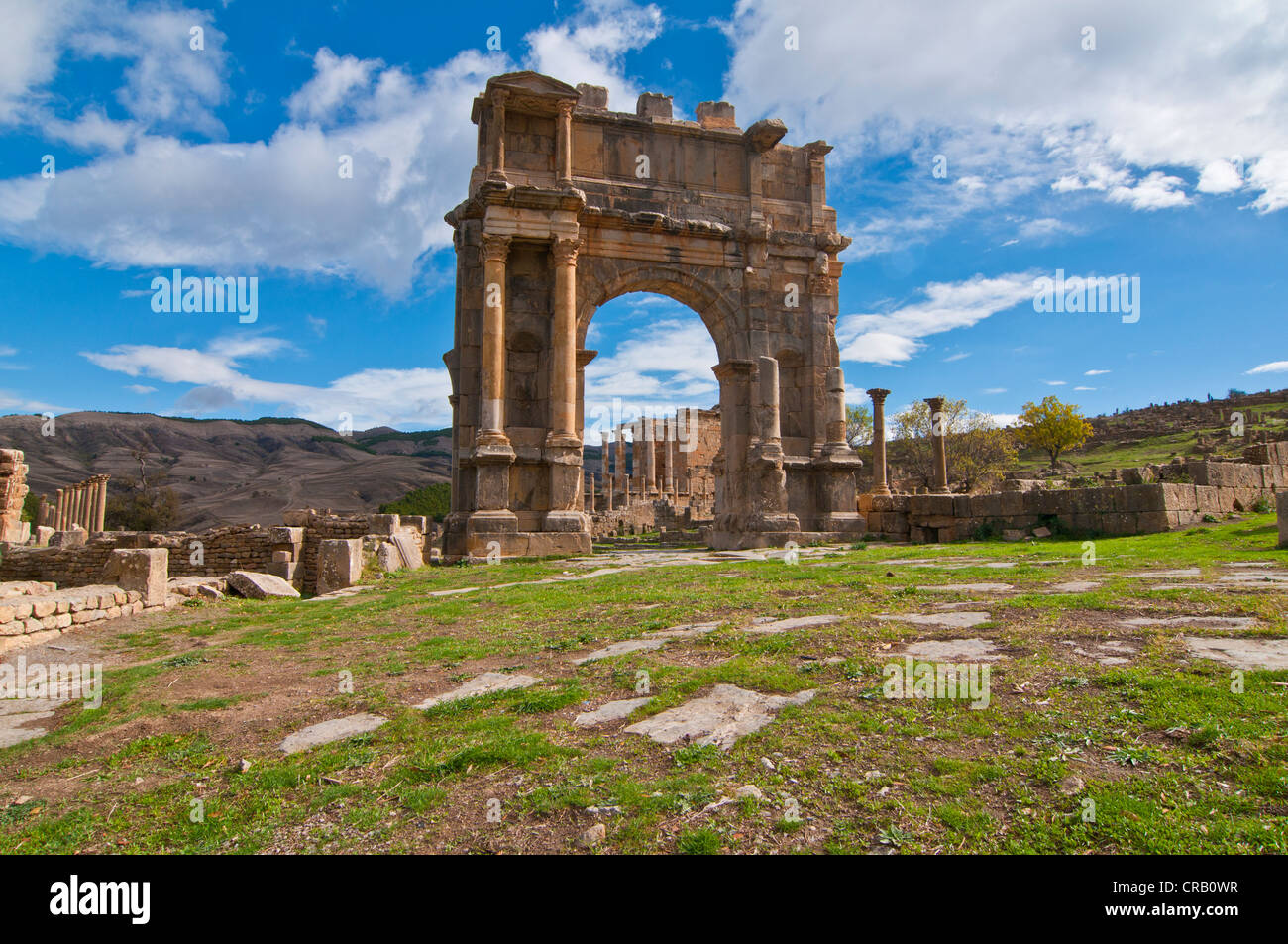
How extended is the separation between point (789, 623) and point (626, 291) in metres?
13.3

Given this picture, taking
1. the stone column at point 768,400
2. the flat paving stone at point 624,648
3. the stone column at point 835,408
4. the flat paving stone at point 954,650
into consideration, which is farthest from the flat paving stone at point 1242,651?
the stone column at point 835,408

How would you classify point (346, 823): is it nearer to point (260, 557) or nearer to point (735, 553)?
point (735, 553)

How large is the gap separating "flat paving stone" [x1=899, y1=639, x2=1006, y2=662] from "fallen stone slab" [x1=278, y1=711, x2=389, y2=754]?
3.12m

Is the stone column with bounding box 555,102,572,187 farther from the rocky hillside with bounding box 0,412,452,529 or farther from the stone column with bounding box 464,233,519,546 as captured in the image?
the rocky hillside with bounding box 0,412,452,529

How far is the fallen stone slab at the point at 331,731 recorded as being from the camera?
359cm

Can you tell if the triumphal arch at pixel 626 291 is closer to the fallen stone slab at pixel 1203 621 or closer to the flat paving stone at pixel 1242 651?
the fallen stone slab at pixel 1203 621

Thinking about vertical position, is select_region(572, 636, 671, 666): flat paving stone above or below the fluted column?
below

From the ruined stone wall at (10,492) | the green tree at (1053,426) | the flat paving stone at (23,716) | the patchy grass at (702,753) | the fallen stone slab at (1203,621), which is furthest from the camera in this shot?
the green tree at (1053,426)

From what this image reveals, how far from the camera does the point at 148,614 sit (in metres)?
8.58

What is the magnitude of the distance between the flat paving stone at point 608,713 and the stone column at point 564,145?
572 inches

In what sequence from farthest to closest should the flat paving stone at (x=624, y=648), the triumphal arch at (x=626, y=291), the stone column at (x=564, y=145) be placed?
1. the stone column at (x=564, y=145)
2. the triumphal arch at (x=626, y=291)
3. the flat paving stone at (x=624, y=648)

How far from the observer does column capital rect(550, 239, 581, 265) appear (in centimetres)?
A: 1562

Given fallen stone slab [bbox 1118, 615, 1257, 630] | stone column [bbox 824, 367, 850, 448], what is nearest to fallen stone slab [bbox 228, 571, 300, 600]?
fallen stone slab [bbox 1118, 615, 1257, 630]
